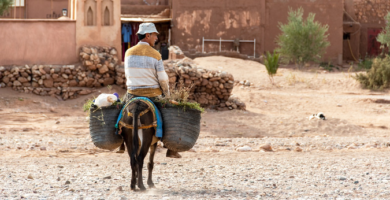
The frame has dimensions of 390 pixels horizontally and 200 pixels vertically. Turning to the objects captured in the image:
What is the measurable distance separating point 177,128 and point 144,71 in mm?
749

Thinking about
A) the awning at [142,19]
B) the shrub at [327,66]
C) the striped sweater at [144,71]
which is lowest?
the shrub at [327,66]

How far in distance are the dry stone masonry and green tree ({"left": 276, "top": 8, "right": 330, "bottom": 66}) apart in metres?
11.1

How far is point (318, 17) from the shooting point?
2761 centimetres

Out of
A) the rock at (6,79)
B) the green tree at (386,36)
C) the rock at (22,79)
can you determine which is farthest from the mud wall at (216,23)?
the rock at (6,79)

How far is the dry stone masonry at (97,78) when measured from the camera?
14.2 meters

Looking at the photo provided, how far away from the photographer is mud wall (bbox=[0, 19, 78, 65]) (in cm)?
1496

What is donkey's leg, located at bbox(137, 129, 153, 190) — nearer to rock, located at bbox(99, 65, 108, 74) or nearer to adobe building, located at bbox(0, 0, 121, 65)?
rock, located at bbox(99, 65, 108, 74)

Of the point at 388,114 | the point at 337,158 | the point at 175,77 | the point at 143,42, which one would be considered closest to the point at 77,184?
the point at 143,42

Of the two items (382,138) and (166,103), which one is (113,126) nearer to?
(166,103)

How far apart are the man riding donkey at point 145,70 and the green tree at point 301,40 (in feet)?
65.0

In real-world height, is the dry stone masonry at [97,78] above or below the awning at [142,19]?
below

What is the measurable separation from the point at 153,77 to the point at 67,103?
919 cm

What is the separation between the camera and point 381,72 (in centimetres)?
1975

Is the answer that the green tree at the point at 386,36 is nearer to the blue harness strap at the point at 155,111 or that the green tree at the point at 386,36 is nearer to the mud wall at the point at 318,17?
→ the mud wall at the point at 318,17
